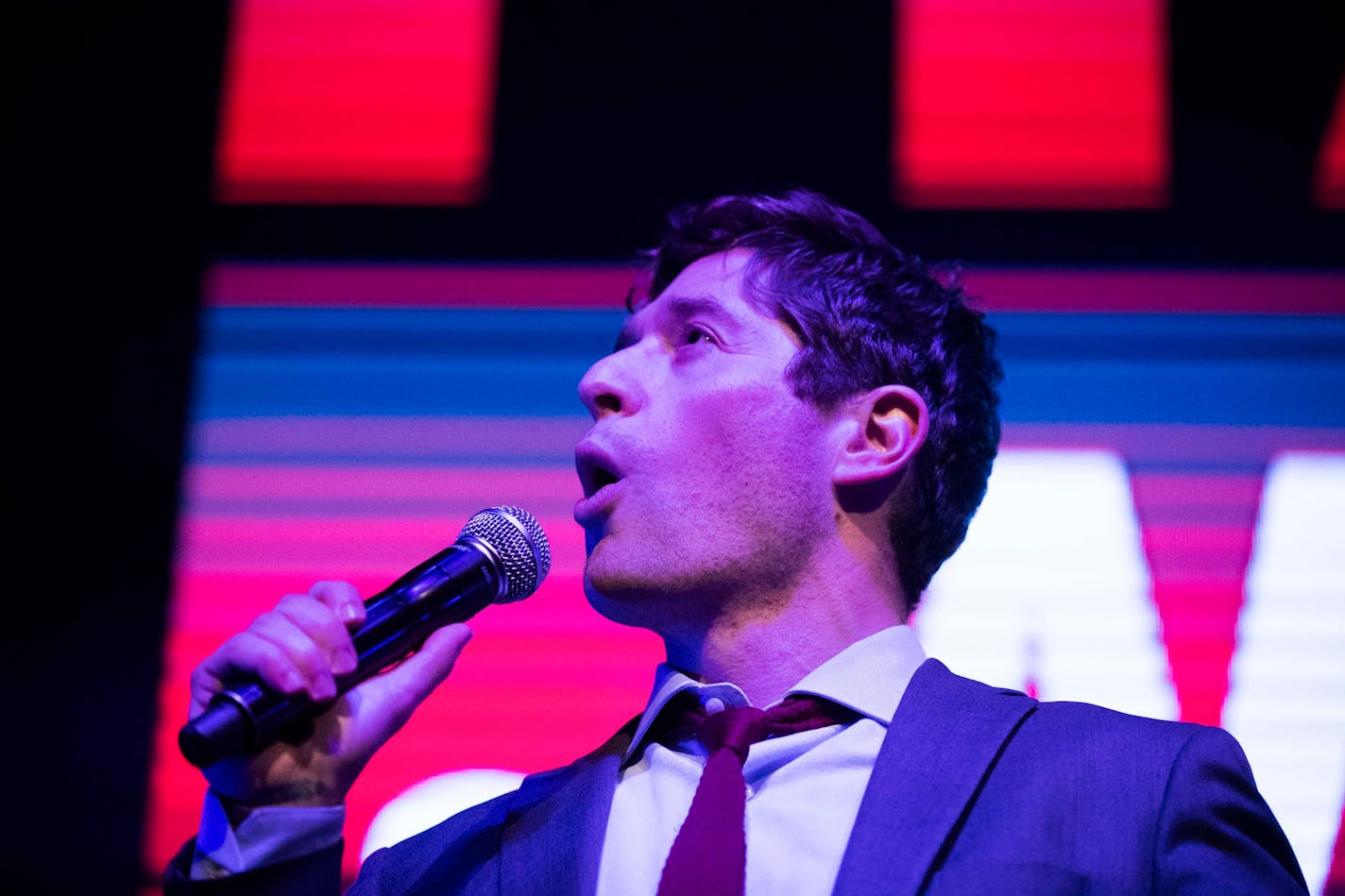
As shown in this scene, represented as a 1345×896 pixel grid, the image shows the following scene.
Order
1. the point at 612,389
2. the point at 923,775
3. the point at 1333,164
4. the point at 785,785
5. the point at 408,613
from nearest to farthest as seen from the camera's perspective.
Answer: the point at 408,613
the point at 923,775
the point at 785,785
the point at 612,389
the point at 1333,164

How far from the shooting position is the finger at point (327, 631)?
1.25m

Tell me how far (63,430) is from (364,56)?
1143mm

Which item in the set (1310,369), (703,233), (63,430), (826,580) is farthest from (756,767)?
(63,430)

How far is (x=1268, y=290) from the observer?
97.8 inches

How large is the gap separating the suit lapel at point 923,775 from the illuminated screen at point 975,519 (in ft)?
2.14

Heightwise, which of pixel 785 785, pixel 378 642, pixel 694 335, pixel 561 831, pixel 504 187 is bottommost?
pixel 561 831

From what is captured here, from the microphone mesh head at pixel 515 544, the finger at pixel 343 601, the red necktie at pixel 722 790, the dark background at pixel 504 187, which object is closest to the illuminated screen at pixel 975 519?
the dark background at pixel 504 187

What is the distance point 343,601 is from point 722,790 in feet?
1.76

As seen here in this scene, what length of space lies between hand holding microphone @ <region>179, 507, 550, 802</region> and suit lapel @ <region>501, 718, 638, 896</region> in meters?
0.31

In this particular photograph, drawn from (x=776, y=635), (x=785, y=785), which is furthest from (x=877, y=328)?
(x=785, y=785)

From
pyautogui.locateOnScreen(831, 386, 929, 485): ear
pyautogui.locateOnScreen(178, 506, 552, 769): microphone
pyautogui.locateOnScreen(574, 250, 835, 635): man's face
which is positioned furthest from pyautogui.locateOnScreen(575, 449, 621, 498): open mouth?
pyautogui.locateOnScreen(831, 386, 929, 485): ear

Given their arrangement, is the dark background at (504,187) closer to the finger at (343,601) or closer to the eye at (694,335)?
the eye at (694,335)

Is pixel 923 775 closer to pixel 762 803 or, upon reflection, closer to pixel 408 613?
pixel 762 803

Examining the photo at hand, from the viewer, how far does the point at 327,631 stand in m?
1.25
